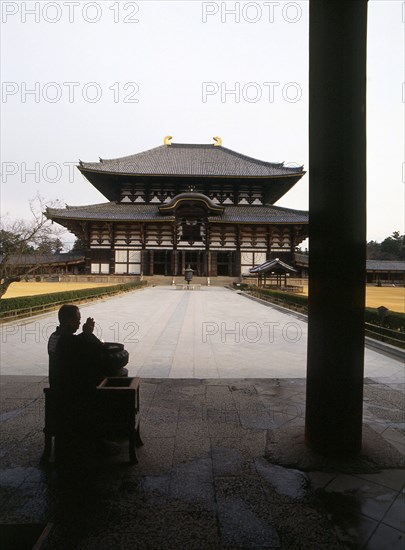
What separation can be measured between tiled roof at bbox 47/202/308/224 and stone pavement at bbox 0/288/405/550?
31322 mm

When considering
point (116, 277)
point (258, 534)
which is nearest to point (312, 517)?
point (258, 534)

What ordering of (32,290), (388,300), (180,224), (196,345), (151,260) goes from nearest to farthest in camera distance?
(196,345)
(388,300)
(32,290)
(151,260)
(180,224)

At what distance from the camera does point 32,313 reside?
41.6 feet

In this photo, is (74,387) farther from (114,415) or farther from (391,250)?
(391,250)

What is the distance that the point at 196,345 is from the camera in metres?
8.14

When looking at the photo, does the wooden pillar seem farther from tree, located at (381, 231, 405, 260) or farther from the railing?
tree, located at (381, 231, 405, 260)

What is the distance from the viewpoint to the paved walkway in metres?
6.00

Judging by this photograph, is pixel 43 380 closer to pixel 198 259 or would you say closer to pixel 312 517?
pixel 312 517

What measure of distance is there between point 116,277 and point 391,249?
206 feet

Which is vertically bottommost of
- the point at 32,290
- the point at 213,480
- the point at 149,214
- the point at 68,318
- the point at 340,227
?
the point at 213,480

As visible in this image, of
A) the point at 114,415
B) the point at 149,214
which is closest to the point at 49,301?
the point at 114,415

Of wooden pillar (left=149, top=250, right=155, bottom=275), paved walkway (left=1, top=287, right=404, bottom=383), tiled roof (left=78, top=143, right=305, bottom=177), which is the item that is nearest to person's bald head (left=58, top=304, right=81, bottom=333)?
paved walkway (left=1, top=287, right=404, bottom=383)

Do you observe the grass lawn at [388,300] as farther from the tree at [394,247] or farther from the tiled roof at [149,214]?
the tree at [394,247]

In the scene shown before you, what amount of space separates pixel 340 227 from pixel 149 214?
116 ft
